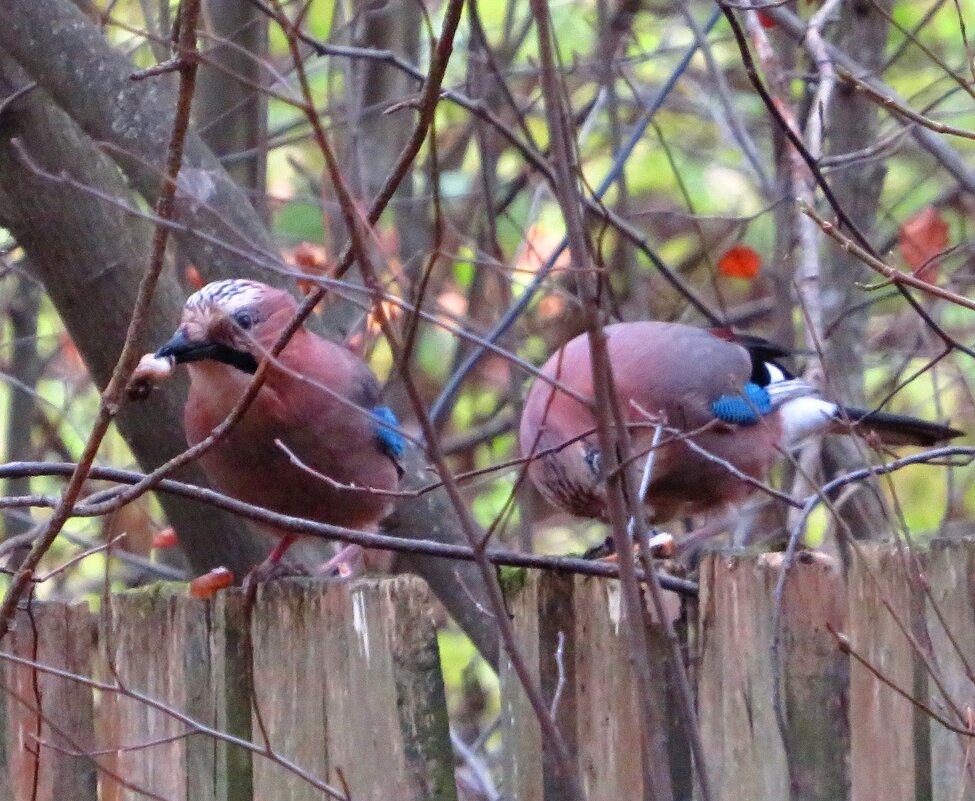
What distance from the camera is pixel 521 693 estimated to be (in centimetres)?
218

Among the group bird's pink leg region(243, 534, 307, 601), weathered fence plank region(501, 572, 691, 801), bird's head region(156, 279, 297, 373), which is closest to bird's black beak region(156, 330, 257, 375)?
bird's head region(156, 279, 297, 373)

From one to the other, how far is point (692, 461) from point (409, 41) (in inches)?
73.6

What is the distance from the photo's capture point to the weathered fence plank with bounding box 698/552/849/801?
195 centimetres

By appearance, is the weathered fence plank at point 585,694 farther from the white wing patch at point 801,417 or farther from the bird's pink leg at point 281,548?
the white wing patch at point 801,417

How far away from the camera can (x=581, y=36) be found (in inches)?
243

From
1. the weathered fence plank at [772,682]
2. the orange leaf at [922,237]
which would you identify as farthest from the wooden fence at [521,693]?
the orange leaf at [922,237]

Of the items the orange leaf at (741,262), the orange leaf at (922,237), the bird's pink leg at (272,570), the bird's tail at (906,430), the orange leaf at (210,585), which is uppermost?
the orange leaf at (741,262)

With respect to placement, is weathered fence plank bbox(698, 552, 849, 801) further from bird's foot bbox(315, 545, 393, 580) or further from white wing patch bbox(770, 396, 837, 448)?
white wing patch bbox(770, 396, 837, 448)

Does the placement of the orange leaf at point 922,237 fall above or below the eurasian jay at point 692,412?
above

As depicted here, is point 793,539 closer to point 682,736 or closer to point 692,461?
point 682,736

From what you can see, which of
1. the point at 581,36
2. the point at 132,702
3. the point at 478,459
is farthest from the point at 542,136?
the point at 132,702

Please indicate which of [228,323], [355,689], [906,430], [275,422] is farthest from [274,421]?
[906,430]

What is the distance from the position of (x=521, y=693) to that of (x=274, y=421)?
1.41 meters

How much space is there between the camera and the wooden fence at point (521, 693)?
188 cm
